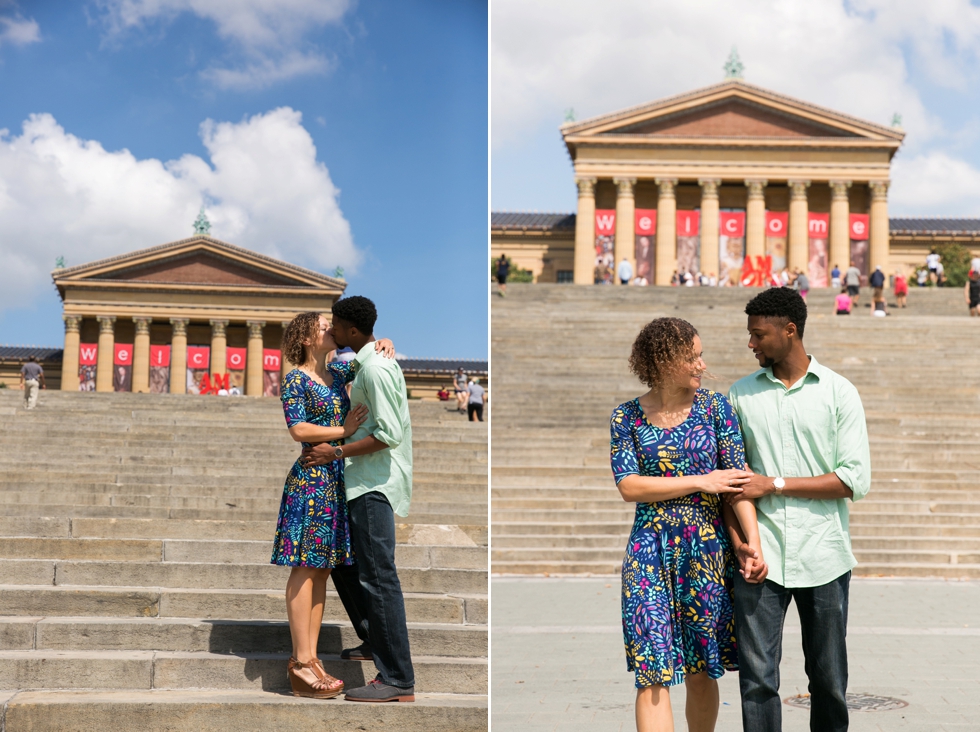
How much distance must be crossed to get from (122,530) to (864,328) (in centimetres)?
1985

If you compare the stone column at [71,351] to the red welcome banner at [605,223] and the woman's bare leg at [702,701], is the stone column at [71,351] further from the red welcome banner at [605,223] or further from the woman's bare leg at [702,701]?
the woman's bare leg at [702,701]

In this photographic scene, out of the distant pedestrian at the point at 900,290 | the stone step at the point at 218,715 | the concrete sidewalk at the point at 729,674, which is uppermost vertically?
the distant pedestrian at the point at 900,290

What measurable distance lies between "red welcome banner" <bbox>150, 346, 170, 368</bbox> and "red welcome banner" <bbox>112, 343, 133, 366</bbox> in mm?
1286

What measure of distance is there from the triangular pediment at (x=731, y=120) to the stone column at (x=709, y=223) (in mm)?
2625

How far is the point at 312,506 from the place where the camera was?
17.4ft

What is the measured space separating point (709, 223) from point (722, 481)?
54.6m

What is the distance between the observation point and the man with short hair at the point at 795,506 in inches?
156

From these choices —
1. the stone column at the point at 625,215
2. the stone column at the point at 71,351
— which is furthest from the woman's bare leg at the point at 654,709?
the stone column at the point at 71,351

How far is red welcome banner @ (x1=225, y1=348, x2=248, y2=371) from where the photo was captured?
66312mm

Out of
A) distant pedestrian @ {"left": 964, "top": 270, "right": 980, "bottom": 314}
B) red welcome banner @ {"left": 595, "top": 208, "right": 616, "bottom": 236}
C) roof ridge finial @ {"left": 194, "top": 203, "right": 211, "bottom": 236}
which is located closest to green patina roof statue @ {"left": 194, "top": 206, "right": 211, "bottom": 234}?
roof ridge finial @ {"left": 194, "top": 203, "right": 211, "bottom": 236}

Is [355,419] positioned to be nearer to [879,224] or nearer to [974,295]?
[974,295]

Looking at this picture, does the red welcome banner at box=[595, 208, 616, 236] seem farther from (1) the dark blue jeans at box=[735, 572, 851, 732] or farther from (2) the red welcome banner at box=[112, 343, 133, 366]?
(1) the dark blue jeans at box=[735, 572, 851, 732]

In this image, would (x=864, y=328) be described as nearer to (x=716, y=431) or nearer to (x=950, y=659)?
(x=950, y=659)

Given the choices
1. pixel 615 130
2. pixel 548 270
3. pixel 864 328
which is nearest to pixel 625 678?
pixel 864 328
